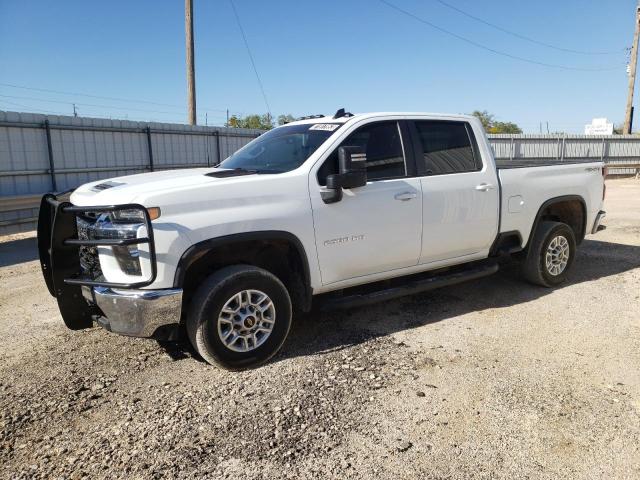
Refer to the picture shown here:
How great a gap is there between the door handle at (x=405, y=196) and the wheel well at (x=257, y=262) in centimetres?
109

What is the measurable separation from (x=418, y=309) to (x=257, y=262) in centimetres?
201

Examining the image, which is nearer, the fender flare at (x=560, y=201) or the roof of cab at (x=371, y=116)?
the roof of cab at (x=371, y=116)

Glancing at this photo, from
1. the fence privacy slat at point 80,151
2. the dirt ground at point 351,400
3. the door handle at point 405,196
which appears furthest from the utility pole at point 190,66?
the door handle at point 405,196

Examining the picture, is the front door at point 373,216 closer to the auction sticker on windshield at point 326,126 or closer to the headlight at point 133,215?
the auction sticker on windshield at point 326,126

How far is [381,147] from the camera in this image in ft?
15.3

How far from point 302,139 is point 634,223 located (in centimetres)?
916

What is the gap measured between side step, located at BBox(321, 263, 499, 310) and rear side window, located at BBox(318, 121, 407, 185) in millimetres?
1052

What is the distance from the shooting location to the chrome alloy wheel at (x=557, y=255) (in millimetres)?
6055

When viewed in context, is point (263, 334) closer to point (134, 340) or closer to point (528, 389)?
point (134, 340)

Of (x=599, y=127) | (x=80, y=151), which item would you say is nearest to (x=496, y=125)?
(x=599, y=127)

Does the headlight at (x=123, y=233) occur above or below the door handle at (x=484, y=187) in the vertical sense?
below

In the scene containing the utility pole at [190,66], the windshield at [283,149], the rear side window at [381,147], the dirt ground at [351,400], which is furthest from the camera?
the utility pole at [190,66]

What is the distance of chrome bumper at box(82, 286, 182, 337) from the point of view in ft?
11.5

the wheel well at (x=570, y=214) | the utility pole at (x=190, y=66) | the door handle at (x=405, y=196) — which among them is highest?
the utility pole at (x=190, y=66)
